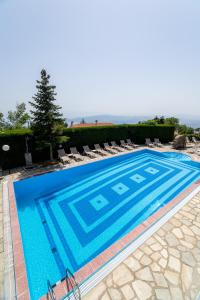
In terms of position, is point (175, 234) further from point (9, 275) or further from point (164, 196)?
point (9, 275)

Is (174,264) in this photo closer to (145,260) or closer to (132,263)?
(145,260)

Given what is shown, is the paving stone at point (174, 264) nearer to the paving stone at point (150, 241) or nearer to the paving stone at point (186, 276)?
the paving stone at point (186, 276)

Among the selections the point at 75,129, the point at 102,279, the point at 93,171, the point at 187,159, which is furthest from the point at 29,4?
the point at 187,159

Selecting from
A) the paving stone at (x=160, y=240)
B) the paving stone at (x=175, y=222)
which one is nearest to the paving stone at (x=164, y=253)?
the paving stone at (x=160, y=240)

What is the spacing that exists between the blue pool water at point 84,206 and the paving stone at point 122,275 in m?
1.46

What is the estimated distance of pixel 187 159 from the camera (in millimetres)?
14414

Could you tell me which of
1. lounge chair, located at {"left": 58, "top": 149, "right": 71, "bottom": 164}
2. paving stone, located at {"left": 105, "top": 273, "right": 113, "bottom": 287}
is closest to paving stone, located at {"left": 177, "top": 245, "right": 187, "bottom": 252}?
paving stone, located at {"left": 105, "top": 273, "right": 113, "bottom": 287}

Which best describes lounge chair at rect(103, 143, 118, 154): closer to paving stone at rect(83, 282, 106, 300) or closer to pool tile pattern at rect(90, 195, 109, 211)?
pool tile pattern at rect(90, 195, 109, 211)

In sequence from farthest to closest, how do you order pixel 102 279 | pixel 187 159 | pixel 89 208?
pixel 187 159, pixel 89 208, pixel 102 279

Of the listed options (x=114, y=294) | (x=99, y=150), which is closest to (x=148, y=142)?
(x=99, y=150)

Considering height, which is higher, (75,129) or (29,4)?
(29,4)

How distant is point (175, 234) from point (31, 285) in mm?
4680

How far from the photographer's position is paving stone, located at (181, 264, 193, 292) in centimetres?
364

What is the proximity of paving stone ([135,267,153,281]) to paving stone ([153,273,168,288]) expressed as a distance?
0.13 meters
